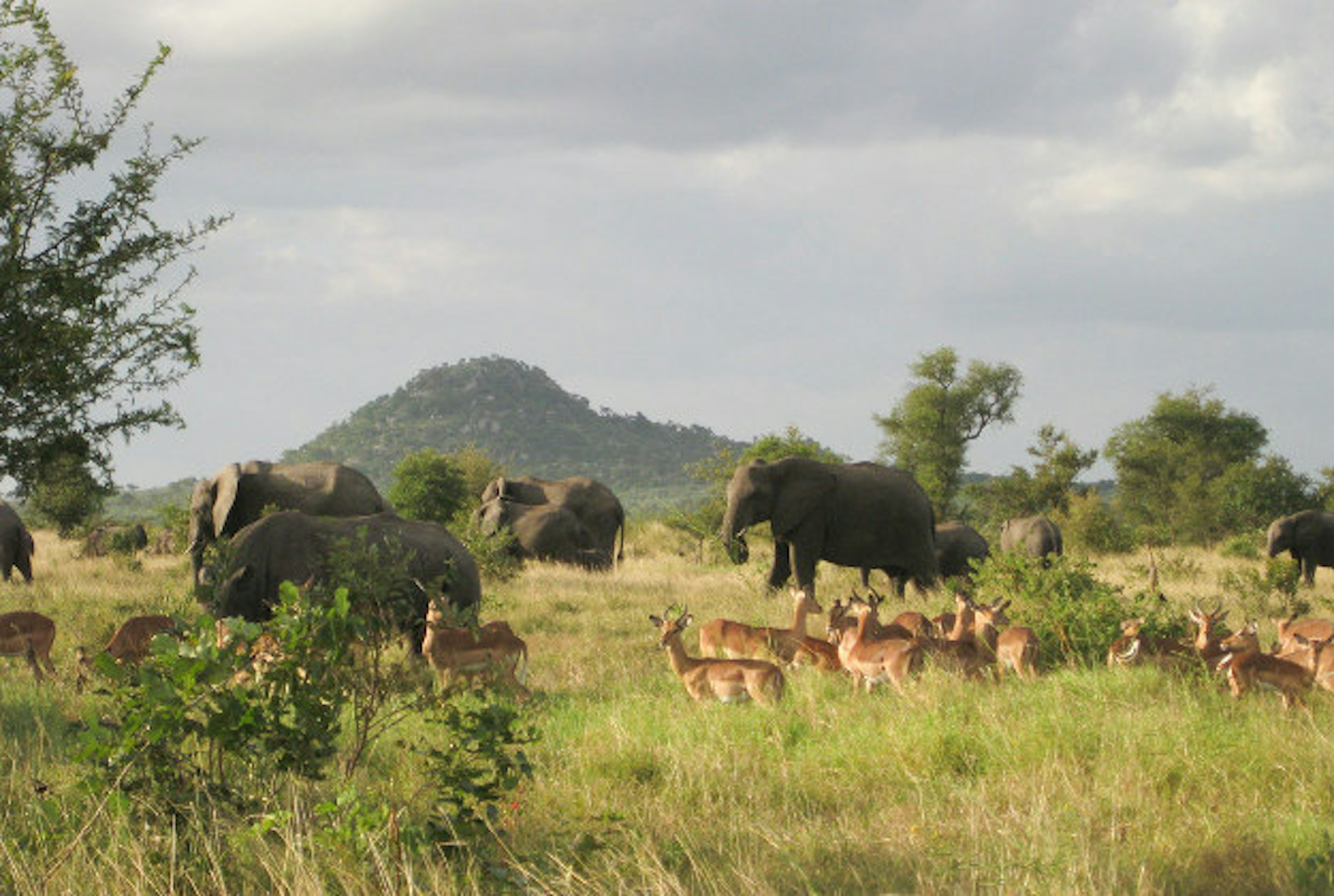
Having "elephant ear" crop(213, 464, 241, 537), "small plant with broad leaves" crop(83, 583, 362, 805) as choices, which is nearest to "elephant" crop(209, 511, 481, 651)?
"small plant with broad leaves" crop(83, 583, 362, 805)

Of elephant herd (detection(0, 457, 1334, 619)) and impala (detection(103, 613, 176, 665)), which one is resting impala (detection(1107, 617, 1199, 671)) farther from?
impala (detection(103, 613, 176, 665))

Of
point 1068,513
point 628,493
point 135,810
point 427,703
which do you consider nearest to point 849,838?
point 427,703

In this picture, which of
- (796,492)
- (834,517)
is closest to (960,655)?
(796,492)

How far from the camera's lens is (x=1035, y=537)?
3438cm

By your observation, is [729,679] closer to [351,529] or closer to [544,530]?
[351,529]

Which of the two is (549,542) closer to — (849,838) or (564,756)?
(564,756)

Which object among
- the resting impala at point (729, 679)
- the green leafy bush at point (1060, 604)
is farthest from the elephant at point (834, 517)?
the resting impala at point (729, 679)

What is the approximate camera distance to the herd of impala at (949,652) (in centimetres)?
1082

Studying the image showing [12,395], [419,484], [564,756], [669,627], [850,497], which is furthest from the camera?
[419,484]

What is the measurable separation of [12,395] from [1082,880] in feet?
29.0

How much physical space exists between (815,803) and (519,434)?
121607 mm

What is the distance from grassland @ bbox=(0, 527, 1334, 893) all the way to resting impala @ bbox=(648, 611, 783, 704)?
0.58ft

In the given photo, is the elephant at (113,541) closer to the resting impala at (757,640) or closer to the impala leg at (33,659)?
the impala leg at (33,659)

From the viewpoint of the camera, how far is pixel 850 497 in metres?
24.1
